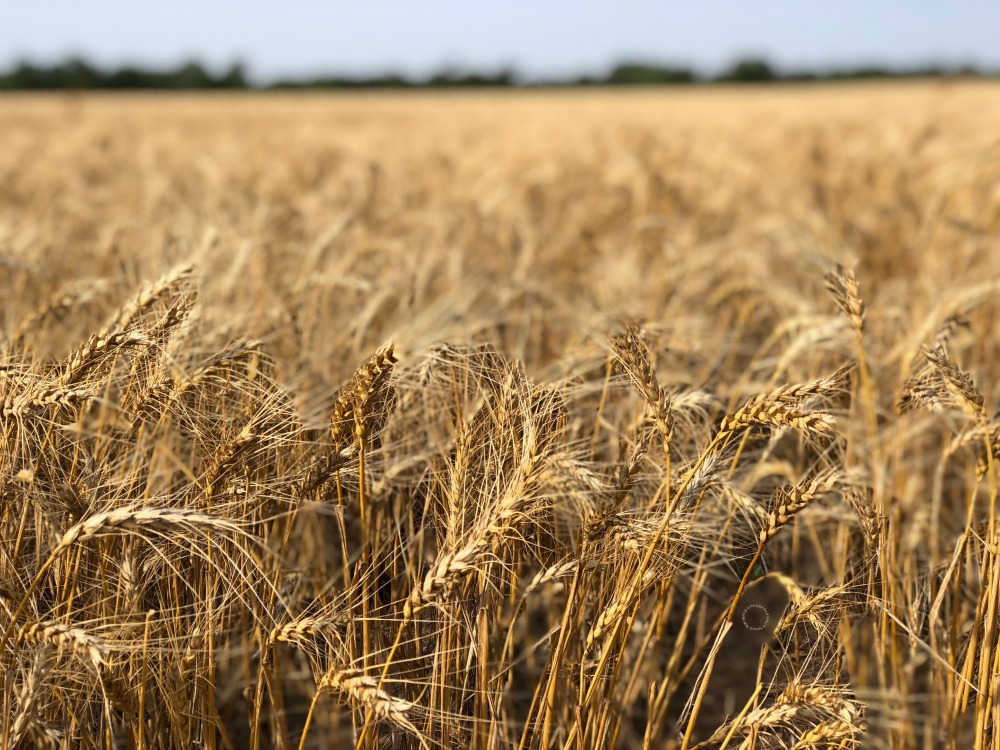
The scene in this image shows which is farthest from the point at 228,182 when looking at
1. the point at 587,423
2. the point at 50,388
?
the point at 50,388

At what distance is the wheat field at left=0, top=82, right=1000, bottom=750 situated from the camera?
42.1 inches

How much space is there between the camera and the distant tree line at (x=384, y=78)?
150ft

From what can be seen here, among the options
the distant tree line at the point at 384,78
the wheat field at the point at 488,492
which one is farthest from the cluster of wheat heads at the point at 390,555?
the distant tree line at the point at 384,78

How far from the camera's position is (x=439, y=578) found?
0.99 metres

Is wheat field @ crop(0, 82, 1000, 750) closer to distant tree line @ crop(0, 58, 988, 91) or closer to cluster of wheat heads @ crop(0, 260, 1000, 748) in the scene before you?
cluster of wheat heads @ crop(0, 260, 1000, 748)

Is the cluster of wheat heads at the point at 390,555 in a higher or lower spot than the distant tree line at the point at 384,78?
lower

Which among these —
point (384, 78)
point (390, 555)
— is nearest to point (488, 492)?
point (390, 555)

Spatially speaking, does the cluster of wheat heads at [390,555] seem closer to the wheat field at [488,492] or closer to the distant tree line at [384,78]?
the wheat field at [488,492]

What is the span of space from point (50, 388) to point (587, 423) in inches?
36.3

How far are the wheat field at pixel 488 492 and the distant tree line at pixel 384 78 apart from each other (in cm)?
4679

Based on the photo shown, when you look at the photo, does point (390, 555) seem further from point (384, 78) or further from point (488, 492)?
point (384, 78)

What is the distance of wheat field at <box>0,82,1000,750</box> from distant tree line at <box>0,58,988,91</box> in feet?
154

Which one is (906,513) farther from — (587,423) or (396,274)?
(396,274)

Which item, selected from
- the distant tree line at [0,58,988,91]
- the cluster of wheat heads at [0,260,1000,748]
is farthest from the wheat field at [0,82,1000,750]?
the distant tree line at [0,58,988,91]
